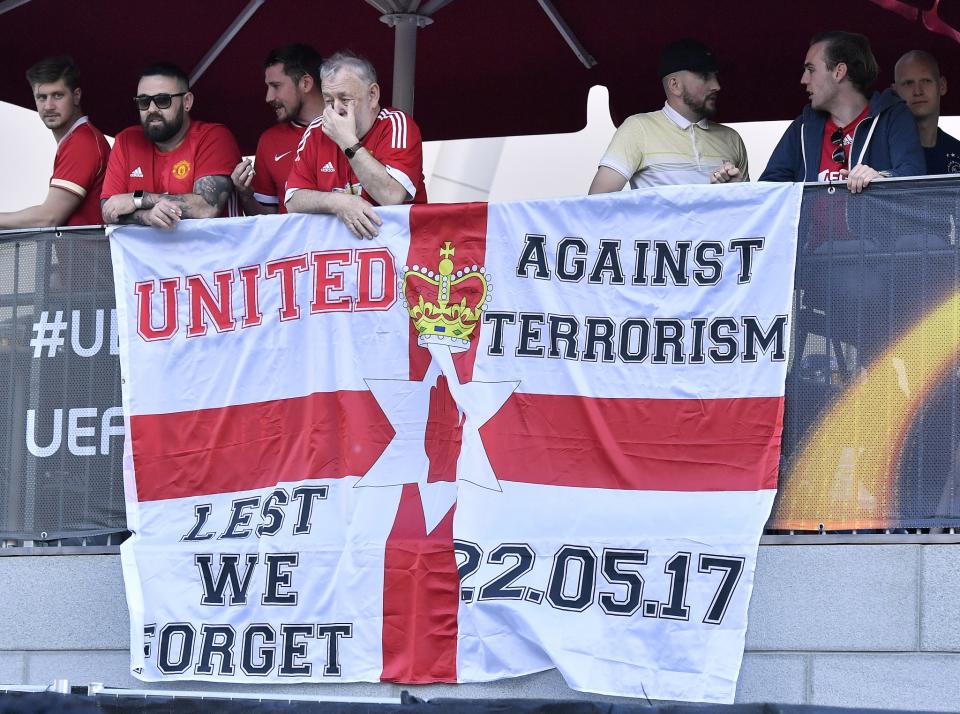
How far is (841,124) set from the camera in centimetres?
589

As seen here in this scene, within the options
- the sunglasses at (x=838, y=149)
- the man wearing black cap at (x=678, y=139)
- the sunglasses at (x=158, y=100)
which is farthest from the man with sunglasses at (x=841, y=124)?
the sunglasses at (x=158, y=100)

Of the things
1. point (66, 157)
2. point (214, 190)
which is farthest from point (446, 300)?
point (66, 157)

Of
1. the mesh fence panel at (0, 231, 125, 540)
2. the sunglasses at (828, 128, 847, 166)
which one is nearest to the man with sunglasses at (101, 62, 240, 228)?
the mesh fence panel at (0, 231, 125, 540)

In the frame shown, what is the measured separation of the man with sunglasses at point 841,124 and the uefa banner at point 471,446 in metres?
0.60

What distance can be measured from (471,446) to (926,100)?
290 cm

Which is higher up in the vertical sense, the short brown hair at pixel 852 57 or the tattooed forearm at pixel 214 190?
the short brown hair at pixel 852 57

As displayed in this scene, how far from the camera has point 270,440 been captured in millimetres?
5668

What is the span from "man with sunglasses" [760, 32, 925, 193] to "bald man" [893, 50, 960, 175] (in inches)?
38.4

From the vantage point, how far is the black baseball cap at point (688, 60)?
630 cm

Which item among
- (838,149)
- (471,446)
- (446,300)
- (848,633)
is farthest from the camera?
(838,149)

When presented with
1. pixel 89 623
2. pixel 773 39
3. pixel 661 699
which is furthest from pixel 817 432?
pixel 773 39

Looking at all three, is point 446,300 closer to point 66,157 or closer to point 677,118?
point 677,118

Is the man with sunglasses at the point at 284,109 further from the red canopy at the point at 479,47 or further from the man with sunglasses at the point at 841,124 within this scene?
the man with sunglasses at the point at 841,124

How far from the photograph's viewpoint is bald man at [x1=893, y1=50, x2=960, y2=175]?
22.6ft
